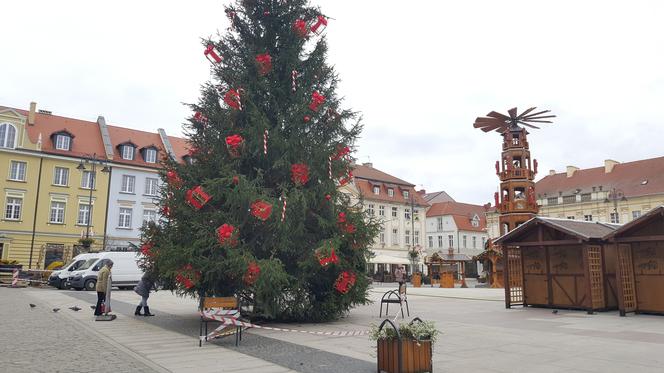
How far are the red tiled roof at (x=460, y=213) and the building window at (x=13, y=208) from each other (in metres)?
57.4

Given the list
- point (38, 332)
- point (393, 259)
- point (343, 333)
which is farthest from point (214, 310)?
point (393, 259)

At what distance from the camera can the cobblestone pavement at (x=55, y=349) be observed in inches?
329

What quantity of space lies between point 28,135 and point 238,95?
41.2 metres

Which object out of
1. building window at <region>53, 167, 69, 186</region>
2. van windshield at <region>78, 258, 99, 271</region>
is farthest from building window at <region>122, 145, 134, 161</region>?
van windshield at <region>78, 258, 99, 271</region>

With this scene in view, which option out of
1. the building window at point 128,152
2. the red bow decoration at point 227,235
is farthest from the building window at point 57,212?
the red bow decoration at point 227,235

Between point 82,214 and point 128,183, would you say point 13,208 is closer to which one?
point 82,214

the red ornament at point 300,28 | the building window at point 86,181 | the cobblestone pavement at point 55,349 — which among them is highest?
the building window at point 86,181

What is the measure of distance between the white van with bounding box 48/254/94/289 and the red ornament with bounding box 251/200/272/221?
23828mm

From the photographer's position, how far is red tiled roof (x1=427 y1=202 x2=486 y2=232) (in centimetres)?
8159

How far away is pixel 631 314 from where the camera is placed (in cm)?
1672

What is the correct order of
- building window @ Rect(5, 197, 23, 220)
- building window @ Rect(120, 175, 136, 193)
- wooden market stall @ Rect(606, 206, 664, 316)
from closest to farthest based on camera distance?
1. wooden market stall @ Rect(606, 206, 664, 316)
2. building window @ Rect(5, 197, 23, 220)
3. building window @ Rect(120, 175, 136, 193)

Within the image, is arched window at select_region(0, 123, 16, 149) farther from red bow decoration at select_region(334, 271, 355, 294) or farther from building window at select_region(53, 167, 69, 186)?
red bow decoration at select_region(334, 271, 355, 294)

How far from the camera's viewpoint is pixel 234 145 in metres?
13.8

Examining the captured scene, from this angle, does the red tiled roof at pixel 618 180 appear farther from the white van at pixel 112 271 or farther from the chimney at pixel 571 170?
the white van at pixel 112 271
